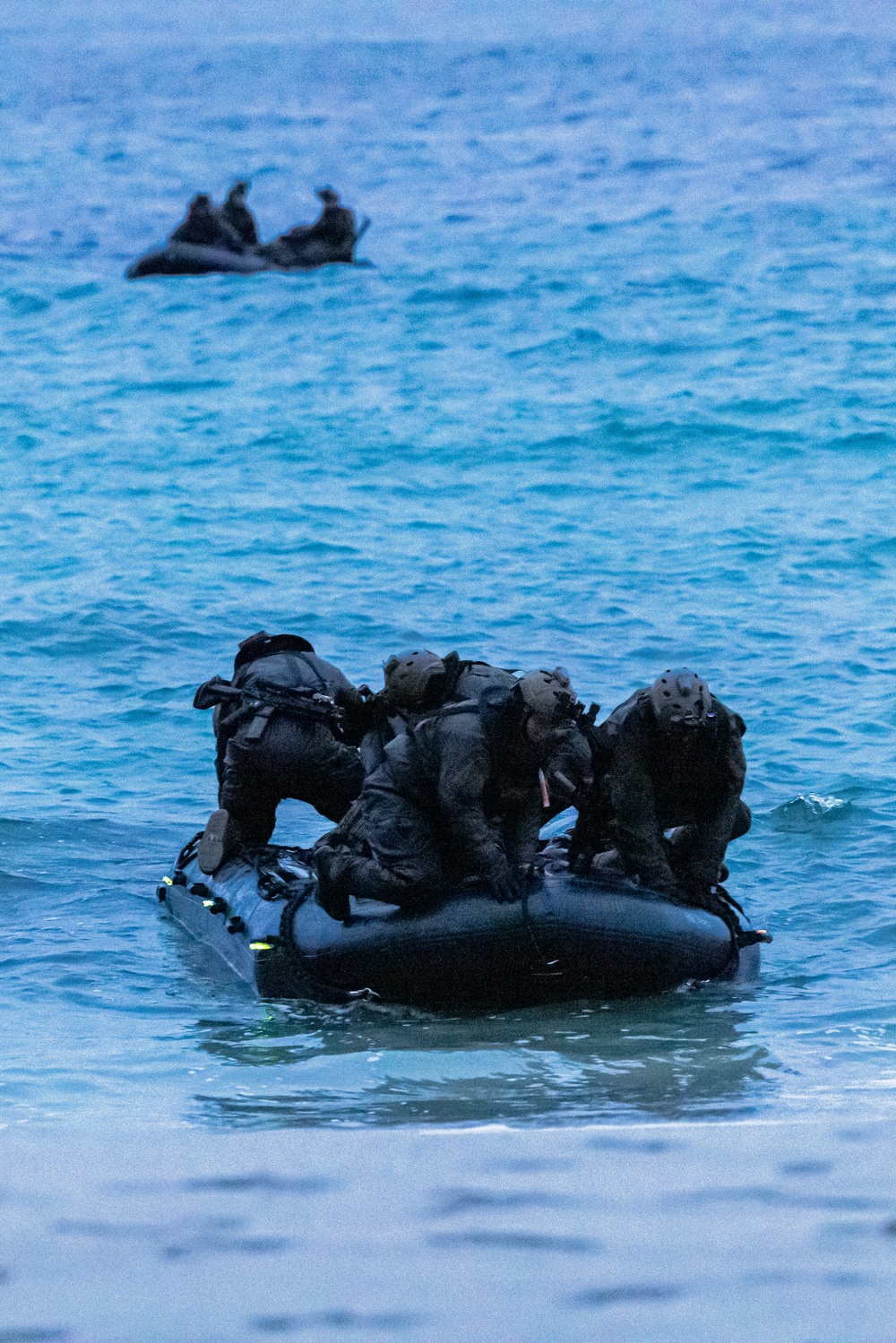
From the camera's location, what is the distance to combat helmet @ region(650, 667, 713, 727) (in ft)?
22.7

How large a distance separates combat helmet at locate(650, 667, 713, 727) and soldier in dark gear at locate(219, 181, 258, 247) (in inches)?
729

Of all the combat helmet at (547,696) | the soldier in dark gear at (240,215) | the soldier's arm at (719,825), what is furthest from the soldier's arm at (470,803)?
the soldier in dark gear at (240,215)

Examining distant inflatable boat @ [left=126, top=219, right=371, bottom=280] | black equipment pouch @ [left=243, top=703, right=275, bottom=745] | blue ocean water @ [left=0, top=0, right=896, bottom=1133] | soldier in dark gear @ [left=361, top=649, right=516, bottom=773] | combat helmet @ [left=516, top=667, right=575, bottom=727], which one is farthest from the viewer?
distant inflatable boat @ [left=126, top=219, right=371, bottom=280]

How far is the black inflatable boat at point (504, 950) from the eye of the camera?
7164 millimetres

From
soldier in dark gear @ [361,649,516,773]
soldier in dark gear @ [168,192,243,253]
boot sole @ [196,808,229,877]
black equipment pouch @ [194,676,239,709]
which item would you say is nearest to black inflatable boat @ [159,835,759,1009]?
soldier in dark gear @ [361,649,516,773]

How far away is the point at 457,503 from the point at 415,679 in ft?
37.7

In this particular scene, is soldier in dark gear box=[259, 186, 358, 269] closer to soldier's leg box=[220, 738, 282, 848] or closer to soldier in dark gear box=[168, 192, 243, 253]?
soldier in dark gear box=[168, 192, 243, 253]

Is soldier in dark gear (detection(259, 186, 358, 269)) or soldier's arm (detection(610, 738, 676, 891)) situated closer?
soldier's arm (detection(610, 738, 676, 891))

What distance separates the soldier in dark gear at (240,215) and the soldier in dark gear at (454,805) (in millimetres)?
18168

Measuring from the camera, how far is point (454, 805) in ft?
23.1

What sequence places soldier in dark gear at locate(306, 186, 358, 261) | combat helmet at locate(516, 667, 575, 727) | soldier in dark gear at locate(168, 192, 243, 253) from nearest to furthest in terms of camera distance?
1. combat helmet at locate(516, 667, 575, 727)
2. soldier in dark gear at locate(168, 192, 243, 253)
3. soldier in dark gear at locate(306, 186, 358, 261)

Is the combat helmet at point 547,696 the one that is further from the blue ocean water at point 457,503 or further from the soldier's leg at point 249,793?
the soldier's leg at point 249,793

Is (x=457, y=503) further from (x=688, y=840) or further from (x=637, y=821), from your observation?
(x=637, y=821)

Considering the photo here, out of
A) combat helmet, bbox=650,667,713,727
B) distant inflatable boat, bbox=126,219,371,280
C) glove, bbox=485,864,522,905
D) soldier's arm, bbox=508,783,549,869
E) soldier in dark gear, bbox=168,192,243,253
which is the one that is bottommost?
glove, bbox=485,864,522,905
